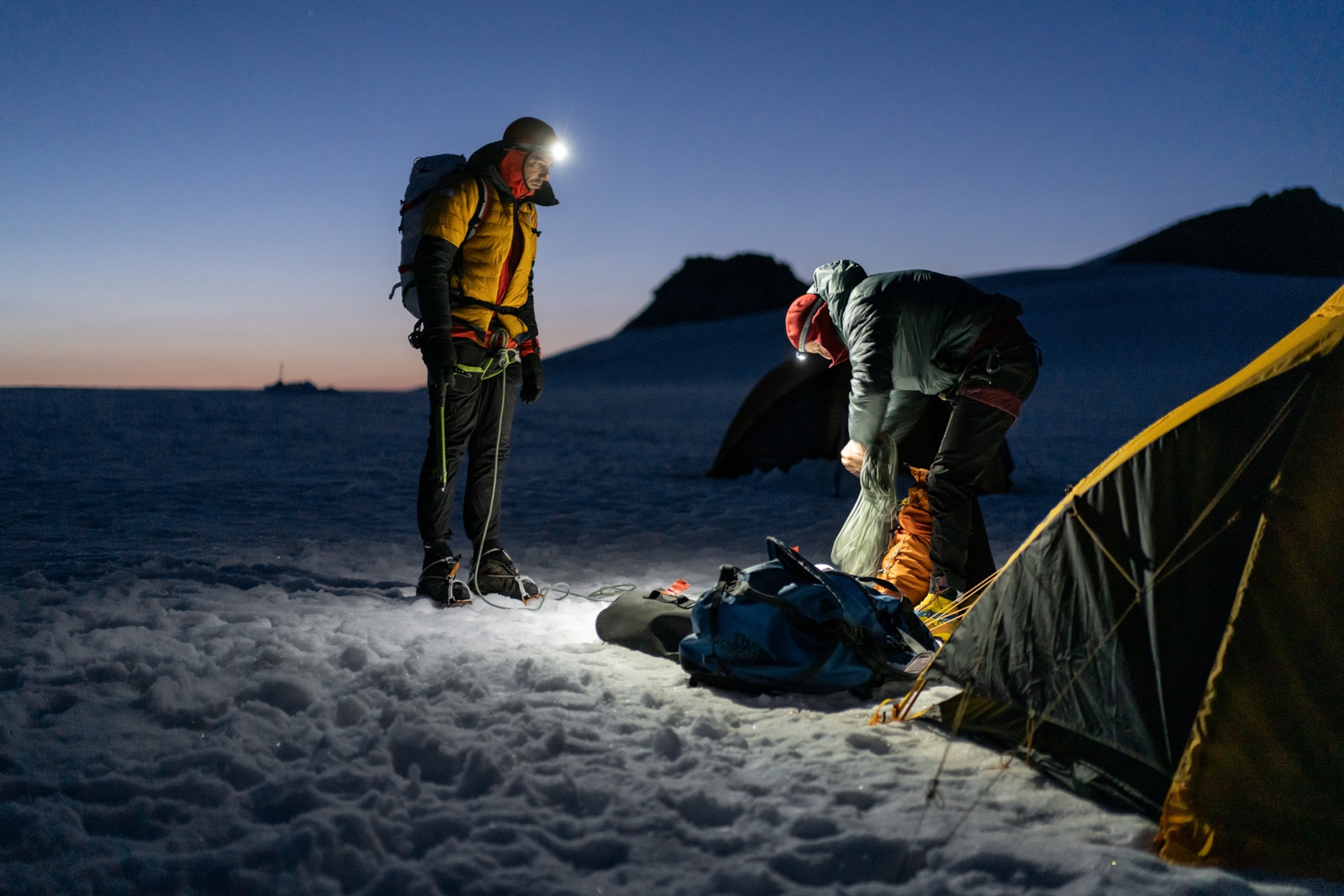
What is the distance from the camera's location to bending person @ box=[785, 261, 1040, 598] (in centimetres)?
405

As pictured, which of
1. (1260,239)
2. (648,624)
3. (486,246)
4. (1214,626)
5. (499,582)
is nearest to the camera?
(1214,626)

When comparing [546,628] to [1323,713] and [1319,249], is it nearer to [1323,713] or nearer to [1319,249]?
[1323,713]

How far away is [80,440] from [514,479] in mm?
6495

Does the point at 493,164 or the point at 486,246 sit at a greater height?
the point at 493,164

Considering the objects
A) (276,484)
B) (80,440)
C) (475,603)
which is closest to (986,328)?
(475,603)

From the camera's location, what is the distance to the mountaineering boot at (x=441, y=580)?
4457mm

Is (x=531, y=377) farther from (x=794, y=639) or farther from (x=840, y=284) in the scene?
(x=794, y=639)

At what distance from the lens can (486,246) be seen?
4.35 meters

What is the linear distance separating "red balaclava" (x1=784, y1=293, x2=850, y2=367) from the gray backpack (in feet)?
5.89

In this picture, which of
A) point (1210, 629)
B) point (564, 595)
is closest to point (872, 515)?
point (564, 595)

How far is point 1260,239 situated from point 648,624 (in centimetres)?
10043

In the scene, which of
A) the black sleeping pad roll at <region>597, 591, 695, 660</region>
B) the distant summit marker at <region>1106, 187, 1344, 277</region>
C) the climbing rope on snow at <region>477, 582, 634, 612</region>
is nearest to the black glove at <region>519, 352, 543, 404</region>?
the climbing rope on snow at <region>477, 582, 634, 612</region>

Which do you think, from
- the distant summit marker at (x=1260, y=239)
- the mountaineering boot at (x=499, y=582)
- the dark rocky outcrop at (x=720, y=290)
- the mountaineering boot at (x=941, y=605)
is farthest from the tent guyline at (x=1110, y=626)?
the dark rocky outcrop at (x=720, y=290)

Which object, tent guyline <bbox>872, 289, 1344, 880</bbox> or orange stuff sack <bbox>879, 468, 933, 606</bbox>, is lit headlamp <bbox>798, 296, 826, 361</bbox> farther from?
tent guyline <bbox>872, 289, 1344, 880</bbox>
